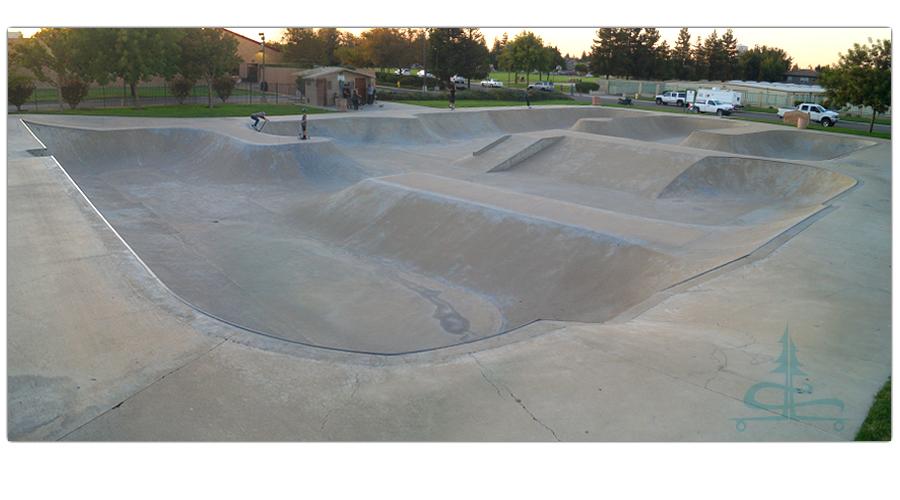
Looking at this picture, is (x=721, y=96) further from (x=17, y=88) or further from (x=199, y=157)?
(x=17, y=88)

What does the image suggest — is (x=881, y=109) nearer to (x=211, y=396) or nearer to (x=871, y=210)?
(x=871, y=210)

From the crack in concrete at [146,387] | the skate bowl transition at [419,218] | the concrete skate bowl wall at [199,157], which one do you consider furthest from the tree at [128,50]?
the crack in concrete at [146,387]

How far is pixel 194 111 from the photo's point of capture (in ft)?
101

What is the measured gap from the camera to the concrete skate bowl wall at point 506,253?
9.55m

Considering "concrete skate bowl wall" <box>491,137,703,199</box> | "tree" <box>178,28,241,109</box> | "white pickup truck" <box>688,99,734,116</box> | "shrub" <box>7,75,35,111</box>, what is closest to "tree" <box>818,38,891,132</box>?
"concrete skate bowl wall" <box>491,137,703,199</box>

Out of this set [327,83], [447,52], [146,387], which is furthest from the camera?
[447,52]

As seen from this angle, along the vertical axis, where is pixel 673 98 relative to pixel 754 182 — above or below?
above

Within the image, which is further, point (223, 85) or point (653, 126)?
point (223, 85)

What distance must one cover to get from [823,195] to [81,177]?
78.5 feet

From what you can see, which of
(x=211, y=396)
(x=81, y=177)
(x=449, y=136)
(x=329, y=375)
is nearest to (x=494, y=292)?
(x=329, y=375)

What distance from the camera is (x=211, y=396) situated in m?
4.60

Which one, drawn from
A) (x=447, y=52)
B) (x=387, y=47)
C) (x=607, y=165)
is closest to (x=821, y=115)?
(x=607, y=165)

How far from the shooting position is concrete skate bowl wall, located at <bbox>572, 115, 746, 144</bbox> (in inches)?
1187

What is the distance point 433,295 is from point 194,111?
1007 inches
